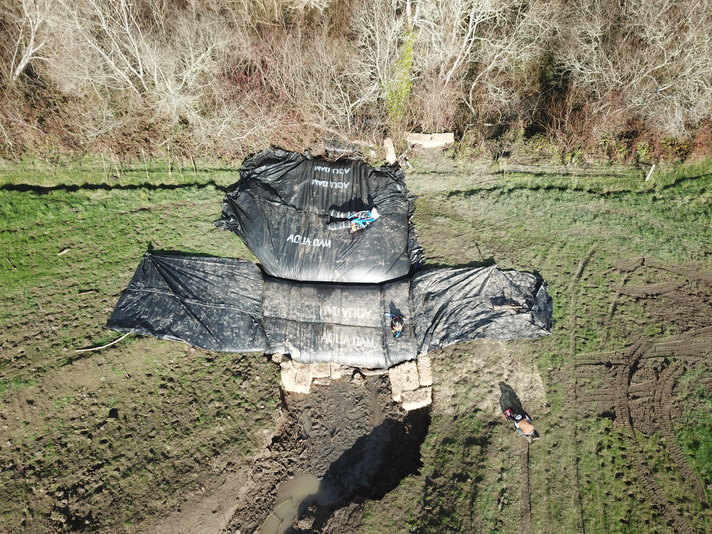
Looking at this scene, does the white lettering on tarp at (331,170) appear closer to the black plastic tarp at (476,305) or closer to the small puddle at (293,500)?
the black plastic tarp at (476,305)

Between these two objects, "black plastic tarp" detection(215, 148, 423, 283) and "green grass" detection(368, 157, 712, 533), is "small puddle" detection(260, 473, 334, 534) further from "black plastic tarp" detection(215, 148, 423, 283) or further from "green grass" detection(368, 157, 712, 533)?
"black plastic tarp" detection(215, 148, 423, 283)

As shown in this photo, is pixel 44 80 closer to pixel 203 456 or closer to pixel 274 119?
pixel 274 119

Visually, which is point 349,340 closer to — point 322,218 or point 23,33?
point 322,218

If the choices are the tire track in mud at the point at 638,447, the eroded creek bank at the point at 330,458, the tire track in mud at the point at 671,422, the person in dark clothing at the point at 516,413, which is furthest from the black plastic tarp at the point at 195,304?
the tire track in mud at the point at 671,422

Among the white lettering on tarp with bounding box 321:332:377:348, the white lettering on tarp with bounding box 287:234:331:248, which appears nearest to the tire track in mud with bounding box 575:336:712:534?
the white lettering on tarp with bounding box 321:332:377:348

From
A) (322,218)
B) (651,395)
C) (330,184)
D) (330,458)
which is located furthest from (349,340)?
(651,395)

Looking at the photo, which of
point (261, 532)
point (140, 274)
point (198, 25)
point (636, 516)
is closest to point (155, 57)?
point (198, 25)
